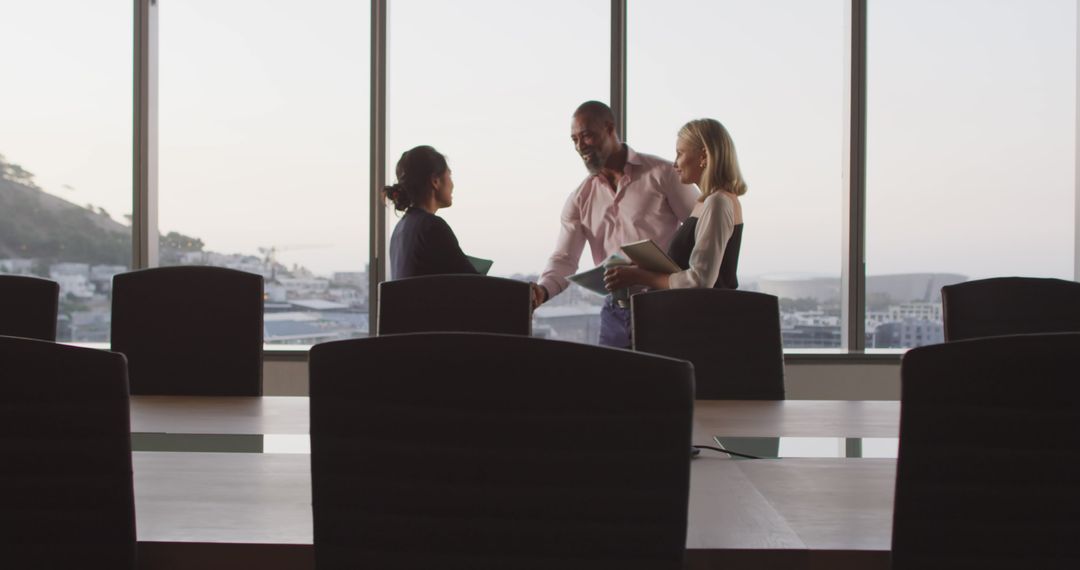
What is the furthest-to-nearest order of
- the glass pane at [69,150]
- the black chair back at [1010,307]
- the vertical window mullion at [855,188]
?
the glass pane at [69,150] < the vertical window mullion at [855,188] < the black chair back at [1010,307]

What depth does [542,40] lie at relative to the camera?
4.87m

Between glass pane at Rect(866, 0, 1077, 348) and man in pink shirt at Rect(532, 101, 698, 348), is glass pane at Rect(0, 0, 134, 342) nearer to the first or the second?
man in pink shirt at Rect(532, 101, 698, 348)

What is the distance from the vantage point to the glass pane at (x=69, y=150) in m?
4.99

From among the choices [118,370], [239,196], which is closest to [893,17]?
[239,196]

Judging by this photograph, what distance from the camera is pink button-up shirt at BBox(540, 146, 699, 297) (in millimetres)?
3951

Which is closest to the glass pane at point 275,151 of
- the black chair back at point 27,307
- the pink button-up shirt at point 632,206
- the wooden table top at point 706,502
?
the pink button-up shirt at point 632,206

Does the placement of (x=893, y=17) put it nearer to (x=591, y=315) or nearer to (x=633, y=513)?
(x=591, y=315)

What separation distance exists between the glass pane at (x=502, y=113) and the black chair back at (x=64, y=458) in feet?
12.5

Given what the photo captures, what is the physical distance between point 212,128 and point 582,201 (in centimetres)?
231

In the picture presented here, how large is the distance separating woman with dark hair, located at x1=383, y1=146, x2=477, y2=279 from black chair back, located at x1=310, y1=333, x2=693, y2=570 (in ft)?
7.45

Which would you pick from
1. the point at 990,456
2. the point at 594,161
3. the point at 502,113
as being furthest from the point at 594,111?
the point at 990,456

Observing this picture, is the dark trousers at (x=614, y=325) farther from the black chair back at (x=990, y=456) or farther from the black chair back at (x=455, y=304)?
the black chair back at (x=990, y=456)

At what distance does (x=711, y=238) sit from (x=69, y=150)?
3.95 metres

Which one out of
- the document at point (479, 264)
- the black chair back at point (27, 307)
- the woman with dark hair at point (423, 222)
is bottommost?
the black chair back at point (27, 307)
